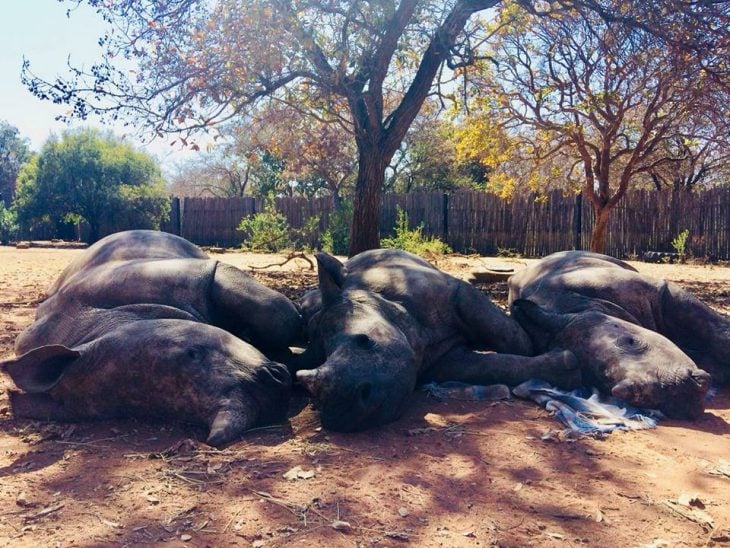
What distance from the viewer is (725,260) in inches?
712

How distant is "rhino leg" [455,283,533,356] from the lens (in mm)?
5211

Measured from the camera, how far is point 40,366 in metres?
4.01

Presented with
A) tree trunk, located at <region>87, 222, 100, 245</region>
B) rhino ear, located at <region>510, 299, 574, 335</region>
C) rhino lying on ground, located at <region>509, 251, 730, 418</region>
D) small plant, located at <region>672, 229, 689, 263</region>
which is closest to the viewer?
rhino lying on ground, located at <region>509, 251, 730, 418</region>

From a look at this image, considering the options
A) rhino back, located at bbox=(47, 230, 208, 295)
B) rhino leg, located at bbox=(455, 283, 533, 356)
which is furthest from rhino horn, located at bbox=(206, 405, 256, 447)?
rhino back, located at bbox=(47, 230, 208, 295)

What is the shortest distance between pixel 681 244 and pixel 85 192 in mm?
21447

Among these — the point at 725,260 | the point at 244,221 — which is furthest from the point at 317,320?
the point at 244,221

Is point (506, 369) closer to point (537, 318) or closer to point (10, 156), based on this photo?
point (537, 318)

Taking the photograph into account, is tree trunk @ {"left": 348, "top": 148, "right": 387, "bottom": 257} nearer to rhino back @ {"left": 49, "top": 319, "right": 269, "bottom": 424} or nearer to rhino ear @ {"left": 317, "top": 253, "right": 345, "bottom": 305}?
rhino ear @ {"left": 317, "top": 253, "right": 345, "bottom": 305}

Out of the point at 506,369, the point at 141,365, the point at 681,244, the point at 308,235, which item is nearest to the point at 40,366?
the point at 141,365

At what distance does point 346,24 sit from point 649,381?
23.3 ft

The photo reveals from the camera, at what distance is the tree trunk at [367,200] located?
1117 cm

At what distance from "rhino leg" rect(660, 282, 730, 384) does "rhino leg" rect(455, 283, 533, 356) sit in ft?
4.20

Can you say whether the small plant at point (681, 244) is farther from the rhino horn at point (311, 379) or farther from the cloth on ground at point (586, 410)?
the rhino horn at point (311, 379)

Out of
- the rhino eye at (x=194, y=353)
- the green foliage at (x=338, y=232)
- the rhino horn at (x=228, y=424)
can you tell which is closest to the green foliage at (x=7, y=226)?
the green foliage at (x=338, y=232)
